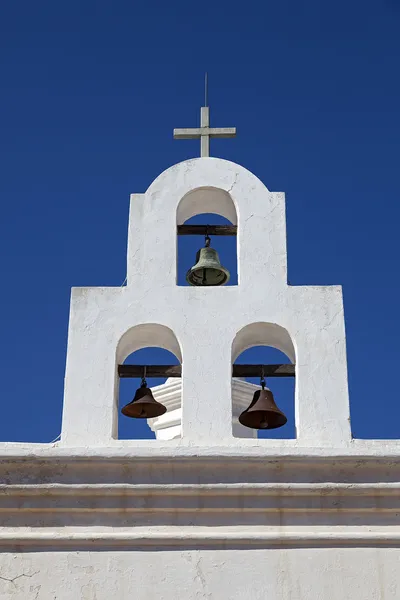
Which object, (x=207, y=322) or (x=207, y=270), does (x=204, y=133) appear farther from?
(x=207, y=322)

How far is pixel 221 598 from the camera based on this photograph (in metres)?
5.61

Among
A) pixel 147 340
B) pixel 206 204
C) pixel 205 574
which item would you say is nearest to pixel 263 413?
pixel 147 340

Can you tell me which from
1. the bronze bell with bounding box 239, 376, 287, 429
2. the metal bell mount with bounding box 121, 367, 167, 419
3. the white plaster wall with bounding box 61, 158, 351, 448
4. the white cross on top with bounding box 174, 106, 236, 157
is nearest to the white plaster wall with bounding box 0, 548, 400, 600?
the white plaster wall with bounding box 61, 158, 351, 448

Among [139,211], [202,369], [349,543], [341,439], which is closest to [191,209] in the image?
[139,211]

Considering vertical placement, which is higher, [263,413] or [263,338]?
[263,338]

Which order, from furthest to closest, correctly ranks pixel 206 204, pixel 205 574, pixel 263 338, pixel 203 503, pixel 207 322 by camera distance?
1. pixel 206 204
2. pixel 263 338
3. pixel 207 322
4. pixel 203 503
5. pixel 205 574

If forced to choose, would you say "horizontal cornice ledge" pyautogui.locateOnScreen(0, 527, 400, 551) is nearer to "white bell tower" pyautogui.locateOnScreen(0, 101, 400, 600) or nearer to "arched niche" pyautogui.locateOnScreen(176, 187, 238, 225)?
"white bell tower" pyautogui.locateOnScreen(0, 101, 400, 600)

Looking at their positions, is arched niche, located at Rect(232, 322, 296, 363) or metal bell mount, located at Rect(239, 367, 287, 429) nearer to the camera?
arched niche, located at Rect(232, 322, 296, 363)

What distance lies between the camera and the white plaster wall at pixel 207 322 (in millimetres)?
6168

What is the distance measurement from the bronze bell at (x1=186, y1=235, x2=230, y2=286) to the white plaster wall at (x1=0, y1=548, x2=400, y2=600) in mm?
2333

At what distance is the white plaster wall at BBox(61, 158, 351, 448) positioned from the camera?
20.2 feet

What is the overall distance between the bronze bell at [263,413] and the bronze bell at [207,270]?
41.8 inches

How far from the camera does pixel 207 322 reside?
6.48 meters

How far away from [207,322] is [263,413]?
75 centimetres
